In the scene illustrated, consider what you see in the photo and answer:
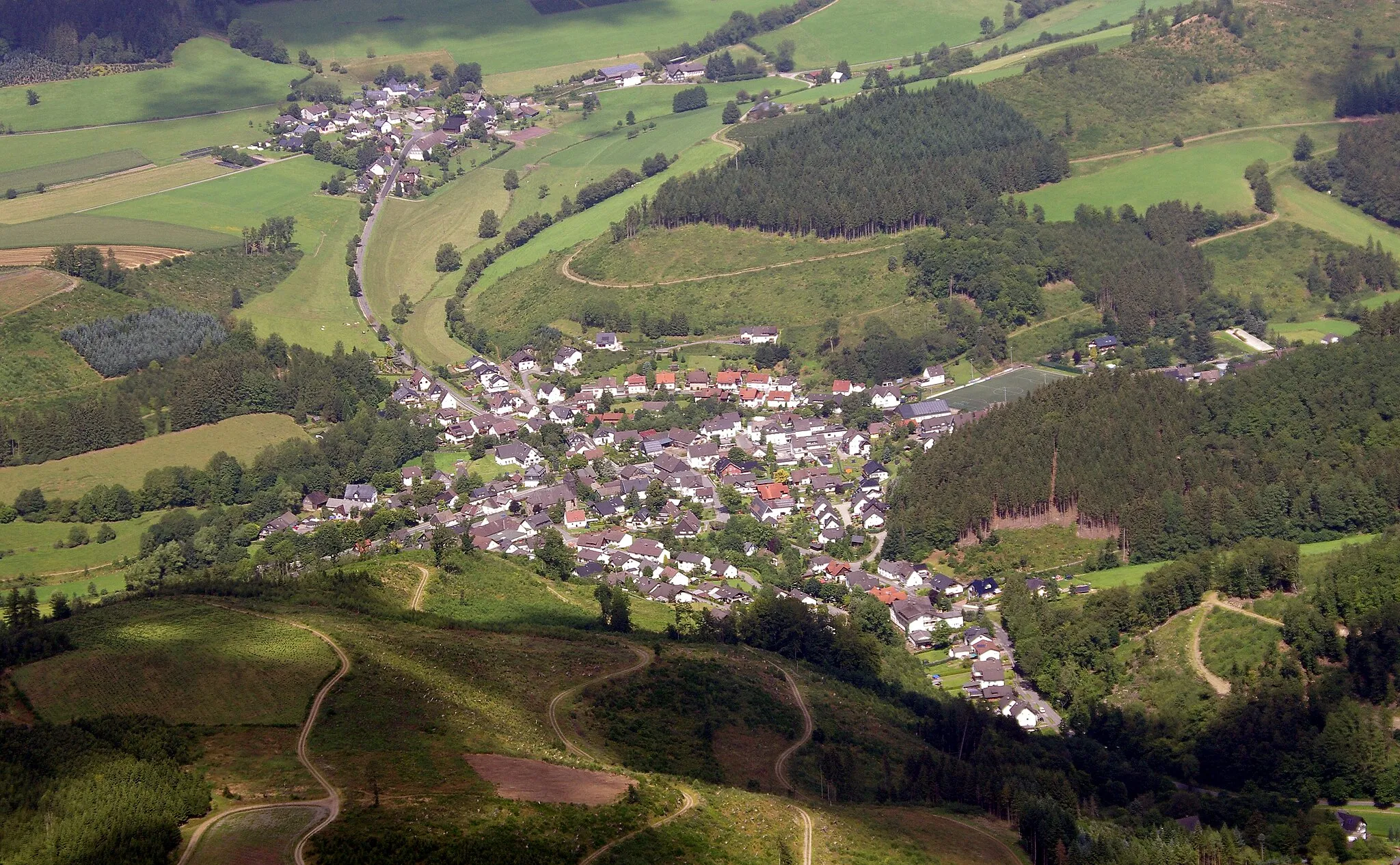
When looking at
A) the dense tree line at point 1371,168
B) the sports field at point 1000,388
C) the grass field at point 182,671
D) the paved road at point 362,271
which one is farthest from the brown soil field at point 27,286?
the dense tree line at point 1371,168

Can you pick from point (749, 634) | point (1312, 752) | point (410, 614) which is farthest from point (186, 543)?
point (1312, 752)

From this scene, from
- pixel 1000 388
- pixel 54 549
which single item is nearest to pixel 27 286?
pixel 54 549

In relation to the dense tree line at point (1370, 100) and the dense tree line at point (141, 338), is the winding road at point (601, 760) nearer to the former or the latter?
the dense tree line at point (141, 338)

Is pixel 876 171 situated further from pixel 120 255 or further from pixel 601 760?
pixel 601 760

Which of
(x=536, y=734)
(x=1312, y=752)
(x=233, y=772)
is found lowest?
(x=1312, y=752)

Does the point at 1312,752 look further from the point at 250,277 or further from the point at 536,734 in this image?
the point at 250,277

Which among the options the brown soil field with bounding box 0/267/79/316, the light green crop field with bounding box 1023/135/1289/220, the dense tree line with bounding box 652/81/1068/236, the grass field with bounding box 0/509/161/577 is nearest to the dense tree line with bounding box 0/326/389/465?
the grass field with bounding box 0/509/161/577
